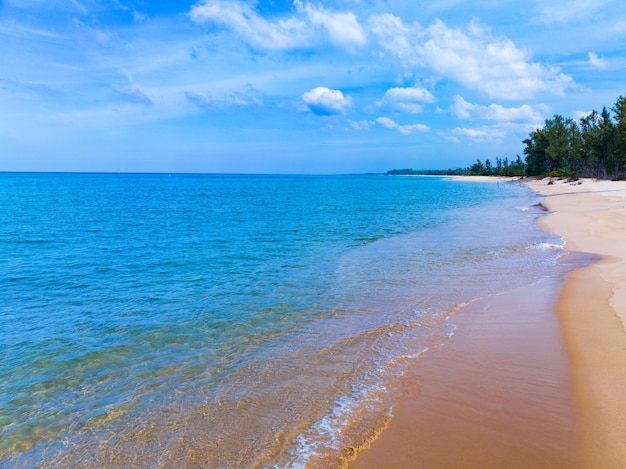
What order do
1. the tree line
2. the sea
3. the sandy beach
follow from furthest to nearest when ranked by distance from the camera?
the tree line
the sea
the sandy beach

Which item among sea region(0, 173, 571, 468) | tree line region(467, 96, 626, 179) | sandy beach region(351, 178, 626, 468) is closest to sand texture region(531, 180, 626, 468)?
sandy beach region(351, 178, 626, 468)

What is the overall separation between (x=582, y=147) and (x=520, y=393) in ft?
348

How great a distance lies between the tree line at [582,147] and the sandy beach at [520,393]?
70573 mm

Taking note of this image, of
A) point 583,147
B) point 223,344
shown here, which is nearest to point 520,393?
point 223,344

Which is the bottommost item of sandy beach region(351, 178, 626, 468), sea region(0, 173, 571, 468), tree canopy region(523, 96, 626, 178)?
sea region(0, 173, 571, 468)

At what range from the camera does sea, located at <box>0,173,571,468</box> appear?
5.43 metres

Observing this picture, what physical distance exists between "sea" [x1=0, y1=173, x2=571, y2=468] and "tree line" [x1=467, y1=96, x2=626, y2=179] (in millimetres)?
68073

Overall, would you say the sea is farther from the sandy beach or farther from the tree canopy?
the tree canopy

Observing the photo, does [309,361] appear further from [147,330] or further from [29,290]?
[29,290]

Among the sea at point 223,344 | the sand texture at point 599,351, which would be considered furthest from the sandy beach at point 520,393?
the sea at point 223,344

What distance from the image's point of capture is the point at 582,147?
9194 centimetres

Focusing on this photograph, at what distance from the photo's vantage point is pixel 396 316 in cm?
1027

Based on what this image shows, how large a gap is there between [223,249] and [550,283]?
15.1 m

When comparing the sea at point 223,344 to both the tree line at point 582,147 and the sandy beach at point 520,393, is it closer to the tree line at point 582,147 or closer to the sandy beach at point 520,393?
the sandy beach at point 520,393
